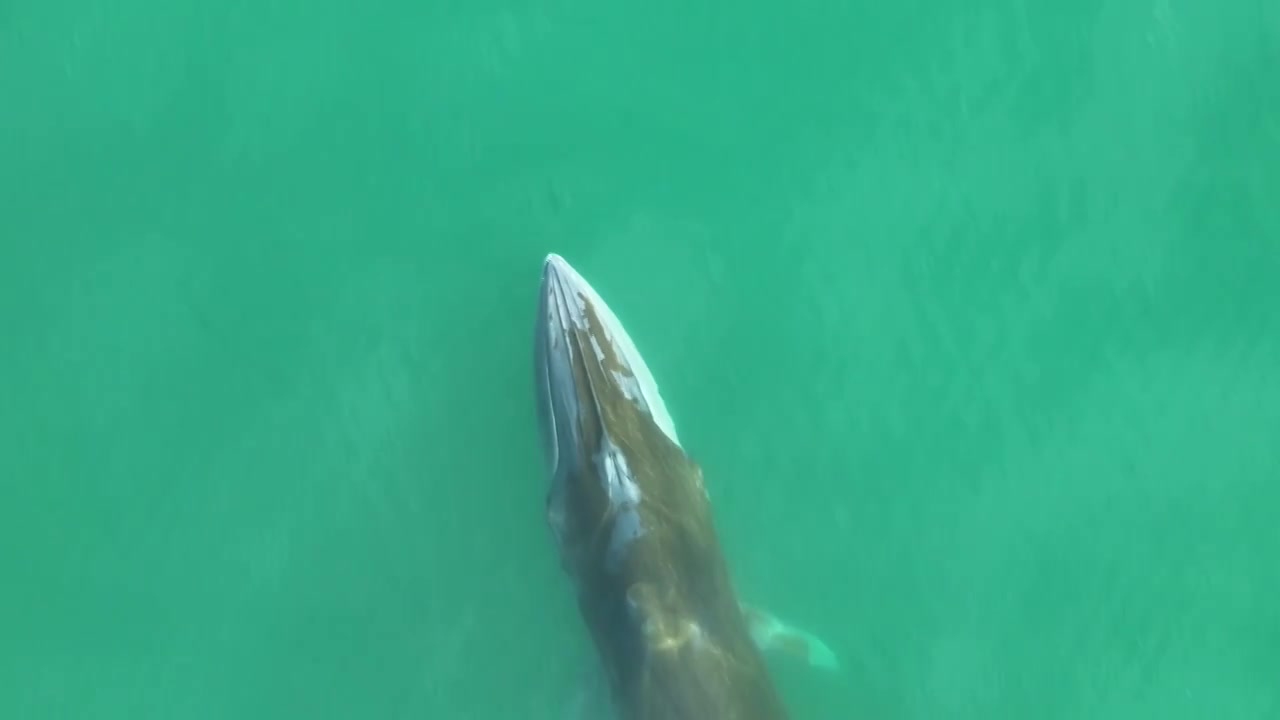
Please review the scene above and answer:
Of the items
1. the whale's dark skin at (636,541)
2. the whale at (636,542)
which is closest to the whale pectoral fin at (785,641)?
the whale at (636,542)

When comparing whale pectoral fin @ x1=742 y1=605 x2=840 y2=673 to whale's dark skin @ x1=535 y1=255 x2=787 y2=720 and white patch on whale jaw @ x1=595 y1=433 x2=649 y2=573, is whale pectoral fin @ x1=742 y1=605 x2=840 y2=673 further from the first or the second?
white patch on whale jaw @ x1=595 y1=433 x2=649 y2=573

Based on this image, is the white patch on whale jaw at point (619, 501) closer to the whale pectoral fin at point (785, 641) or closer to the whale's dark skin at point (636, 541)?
the whale's dark skin at point (636, 541)

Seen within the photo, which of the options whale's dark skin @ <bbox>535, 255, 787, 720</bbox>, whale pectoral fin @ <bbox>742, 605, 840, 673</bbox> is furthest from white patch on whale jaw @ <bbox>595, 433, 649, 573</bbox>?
whale pectoral fin @ <bbox>742, 605, 840, 673</bbox>

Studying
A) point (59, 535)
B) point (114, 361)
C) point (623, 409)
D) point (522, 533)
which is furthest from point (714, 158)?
point (59, 535)

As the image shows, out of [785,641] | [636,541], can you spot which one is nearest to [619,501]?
[636,541]

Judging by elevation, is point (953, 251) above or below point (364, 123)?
below

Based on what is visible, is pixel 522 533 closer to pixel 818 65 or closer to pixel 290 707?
pixel 290 707

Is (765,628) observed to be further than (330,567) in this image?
No

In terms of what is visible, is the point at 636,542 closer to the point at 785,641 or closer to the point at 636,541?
the point at 636,541
